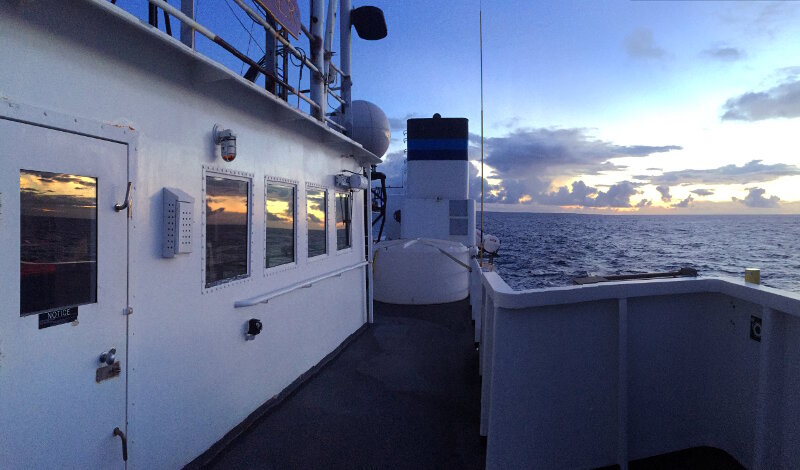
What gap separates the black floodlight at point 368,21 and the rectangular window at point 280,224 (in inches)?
155

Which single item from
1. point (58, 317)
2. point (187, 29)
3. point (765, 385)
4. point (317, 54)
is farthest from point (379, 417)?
point (317, 54)

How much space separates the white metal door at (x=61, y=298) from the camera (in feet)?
7.30

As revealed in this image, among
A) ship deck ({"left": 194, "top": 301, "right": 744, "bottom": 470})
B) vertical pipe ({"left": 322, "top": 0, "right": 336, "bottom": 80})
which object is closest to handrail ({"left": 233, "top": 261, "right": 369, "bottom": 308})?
ship deck ({"left": 194, "top": 301, "right": 744, "bottom": 470})

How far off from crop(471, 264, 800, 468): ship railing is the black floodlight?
19.6ft

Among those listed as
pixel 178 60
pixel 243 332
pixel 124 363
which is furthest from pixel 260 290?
pixel 178 60

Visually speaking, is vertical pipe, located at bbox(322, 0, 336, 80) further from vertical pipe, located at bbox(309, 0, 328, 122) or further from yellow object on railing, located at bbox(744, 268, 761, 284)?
yellow object on railing, located at bbox(744, 268, 761, 284)

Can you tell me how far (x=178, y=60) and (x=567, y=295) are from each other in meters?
3.25

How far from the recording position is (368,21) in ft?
24.9

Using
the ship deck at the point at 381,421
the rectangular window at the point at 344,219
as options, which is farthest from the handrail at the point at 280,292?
the ship deck at the point at 381,421

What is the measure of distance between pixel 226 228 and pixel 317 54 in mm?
3072

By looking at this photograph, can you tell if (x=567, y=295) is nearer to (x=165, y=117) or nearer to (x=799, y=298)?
(x=799, y=298)

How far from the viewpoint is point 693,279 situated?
128 inches

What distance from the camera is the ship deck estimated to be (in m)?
3.59

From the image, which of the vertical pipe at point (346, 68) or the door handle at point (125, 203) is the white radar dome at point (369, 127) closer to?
the vertical pipe at point (346, 68)
